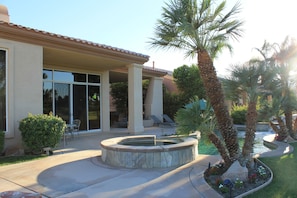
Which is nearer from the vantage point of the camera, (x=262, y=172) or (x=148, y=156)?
(x=262, y=172)

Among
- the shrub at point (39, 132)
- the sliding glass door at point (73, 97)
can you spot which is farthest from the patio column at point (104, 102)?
the shrub at point (39, 132)

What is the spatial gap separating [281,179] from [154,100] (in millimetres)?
14461

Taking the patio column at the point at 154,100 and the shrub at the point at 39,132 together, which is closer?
the shrub at the point at 39,132

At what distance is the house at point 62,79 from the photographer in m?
9.05

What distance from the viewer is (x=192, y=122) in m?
5.97

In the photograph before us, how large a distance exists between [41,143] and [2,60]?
3.32 m

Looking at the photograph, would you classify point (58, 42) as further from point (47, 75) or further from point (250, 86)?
point (250, 86)

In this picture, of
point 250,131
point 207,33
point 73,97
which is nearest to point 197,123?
point 250,131

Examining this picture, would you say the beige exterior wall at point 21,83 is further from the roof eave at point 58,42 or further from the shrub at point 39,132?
the shrub at point 39,132

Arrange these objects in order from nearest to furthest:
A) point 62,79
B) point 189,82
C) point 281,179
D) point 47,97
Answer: point 281,179
point 47,97
point 62,79
point 189,82

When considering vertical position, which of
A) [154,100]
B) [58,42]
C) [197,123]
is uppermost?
[58,42]

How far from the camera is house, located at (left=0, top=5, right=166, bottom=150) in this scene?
905 centimetres

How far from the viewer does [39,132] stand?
8367 millimetres

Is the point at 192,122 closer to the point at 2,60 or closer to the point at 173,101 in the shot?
the point at 2,60
